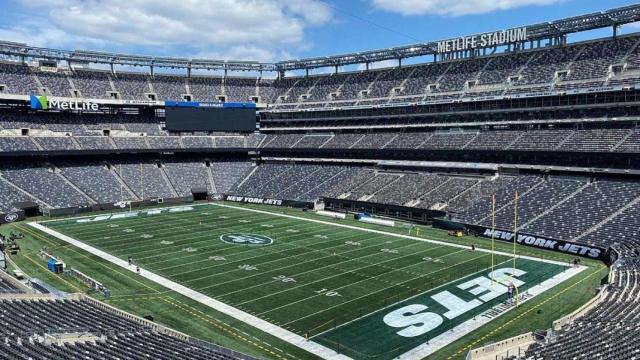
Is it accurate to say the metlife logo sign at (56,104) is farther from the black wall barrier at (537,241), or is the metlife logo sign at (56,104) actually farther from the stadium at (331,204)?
the black wall barrier at (537,241)

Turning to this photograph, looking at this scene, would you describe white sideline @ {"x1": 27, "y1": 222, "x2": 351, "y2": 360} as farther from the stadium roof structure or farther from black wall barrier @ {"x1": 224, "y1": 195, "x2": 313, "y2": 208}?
the stadium roof structure

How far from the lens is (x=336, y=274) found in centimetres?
3753

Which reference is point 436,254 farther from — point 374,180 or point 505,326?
point 374,180

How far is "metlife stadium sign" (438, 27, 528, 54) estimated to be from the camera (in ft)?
224

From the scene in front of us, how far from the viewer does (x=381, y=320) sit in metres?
28.6

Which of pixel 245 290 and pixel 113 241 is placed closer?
pixel 245 290

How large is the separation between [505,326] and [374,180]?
4413 centimetres

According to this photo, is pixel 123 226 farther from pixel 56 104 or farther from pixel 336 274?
pixel 336 274

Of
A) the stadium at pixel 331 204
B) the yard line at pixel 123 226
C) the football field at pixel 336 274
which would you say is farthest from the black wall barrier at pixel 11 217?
the yard line at pixel 123 226

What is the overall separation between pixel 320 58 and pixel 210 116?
23206 millimetres

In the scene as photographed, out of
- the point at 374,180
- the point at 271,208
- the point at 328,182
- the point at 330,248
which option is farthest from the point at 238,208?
the point at 330,248

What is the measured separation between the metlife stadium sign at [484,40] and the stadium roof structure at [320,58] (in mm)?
984

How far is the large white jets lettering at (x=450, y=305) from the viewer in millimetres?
27828

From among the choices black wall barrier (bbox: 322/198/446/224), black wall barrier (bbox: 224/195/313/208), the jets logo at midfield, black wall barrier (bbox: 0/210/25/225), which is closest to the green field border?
the jets logo at midfield
